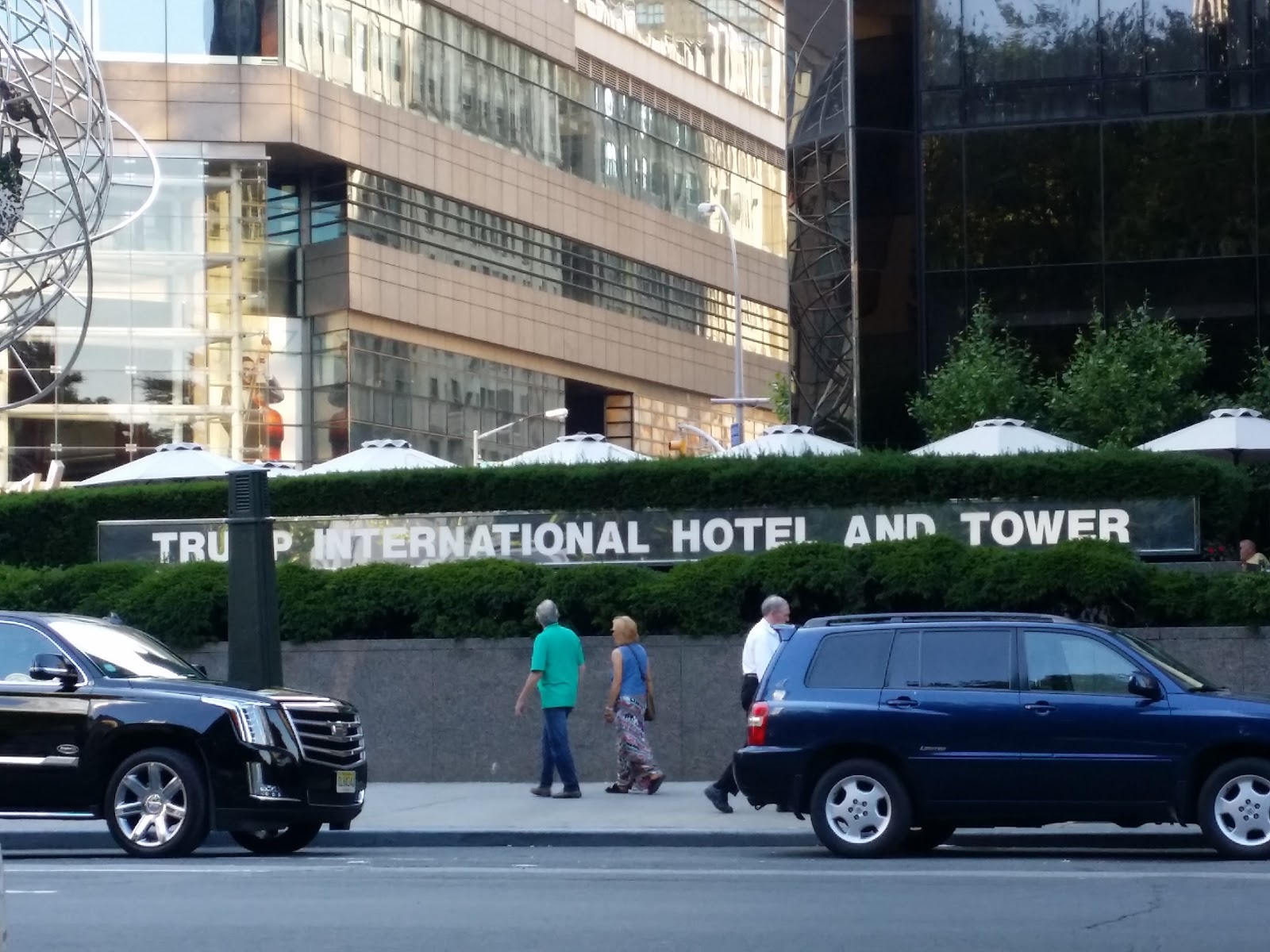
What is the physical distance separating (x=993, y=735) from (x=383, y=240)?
4435 cm

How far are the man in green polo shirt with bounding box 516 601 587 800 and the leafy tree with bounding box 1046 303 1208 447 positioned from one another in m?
11.4

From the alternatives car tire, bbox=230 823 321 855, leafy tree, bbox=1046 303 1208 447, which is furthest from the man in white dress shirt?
leafy tree, bbox=1046 303 1208 447

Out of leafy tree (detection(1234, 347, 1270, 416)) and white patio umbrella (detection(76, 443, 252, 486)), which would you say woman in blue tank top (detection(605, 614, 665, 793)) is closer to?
white patio umbrella (detection(76, 443, 252, 486))

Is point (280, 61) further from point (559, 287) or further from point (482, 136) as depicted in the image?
point (559, 287)

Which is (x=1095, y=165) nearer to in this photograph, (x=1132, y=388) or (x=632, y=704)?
(x=1132, y=388)

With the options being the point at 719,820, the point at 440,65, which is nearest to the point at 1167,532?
the point at 719,820

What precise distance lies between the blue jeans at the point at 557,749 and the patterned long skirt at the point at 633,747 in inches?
18.4

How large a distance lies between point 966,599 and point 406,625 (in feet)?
18.9

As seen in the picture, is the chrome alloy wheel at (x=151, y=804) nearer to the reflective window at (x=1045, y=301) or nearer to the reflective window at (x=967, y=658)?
the reflective window at (x=967, y=658)

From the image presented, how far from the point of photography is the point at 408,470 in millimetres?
23078

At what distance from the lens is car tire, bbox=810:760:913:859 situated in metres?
13.9

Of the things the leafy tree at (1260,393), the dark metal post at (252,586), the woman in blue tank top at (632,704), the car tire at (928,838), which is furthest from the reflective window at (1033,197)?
the car tire at (928,838)

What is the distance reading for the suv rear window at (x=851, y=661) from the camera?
46.3 ft

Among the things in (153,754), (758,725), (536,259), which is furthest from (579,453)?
(536,259)
